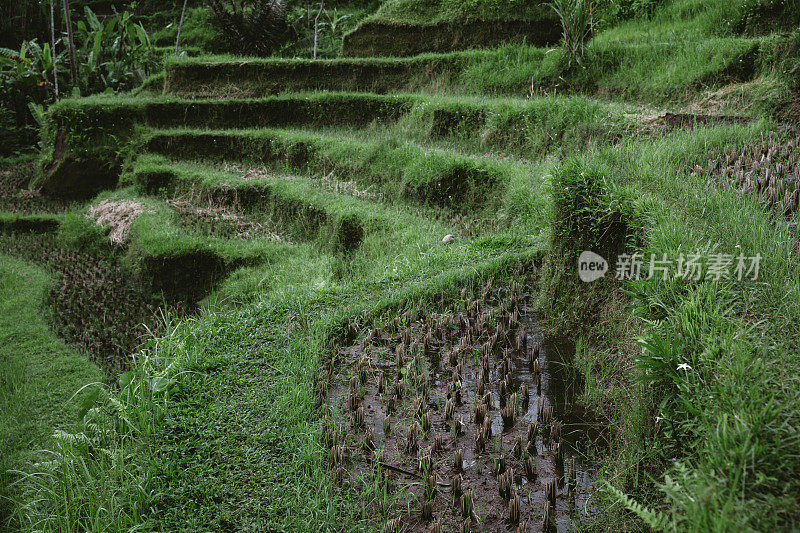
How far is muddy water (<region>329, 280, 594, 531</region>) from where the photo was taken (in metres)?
2.38

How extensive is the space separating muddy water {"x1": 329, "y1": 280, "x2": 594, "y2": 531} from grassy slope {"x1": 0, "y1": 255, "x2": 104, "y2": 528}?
8.35 feet

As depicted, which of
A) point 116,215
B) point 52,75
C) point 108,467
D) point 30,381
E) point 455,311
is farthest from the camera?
point 52,75

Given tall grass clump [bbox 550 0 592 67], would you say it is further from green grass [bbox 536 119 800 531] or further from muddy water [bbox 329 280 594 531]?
muddy water [bbox 329 280 594 531]

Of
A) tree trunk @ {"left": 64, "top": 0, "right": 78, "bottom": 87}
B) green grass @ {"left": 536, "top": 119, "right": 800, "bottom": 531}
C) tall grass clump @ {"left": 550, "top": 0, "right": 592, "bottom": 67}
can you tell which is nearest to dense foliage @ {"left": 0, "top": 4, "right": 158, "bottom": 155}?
tree trunk @ {"left": 64, "top": 0, "right": 78, "bottom": 87}

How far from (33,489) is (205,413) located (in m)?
1.31

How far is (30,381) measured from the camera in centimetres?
497

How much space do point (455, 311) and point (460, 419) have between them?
4.95ft

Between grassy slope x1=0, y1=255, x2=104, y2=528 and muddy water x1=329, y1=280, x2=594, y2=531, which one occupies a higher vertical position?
muddy water x1=329, y1=280, x2=594, y2=531

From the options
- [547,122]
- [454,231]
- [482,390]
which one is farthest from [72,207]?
[482,390]

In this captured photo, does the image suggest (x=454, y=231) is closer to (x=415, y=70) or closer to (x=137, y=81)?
(x=415, y=70)

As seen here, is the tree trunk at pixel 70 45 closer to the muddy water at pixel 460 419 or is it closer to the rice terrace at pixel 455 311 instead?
the rice terrace at pixel 455 311

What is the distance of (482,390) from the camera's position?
3.19 meters

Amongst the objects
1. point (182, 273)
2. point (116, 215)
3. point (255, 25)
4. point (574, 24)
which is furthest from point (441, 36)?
point (182, 273)

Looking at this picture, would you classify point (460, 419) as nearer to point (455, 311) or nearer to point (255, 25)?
point (455, 311)
